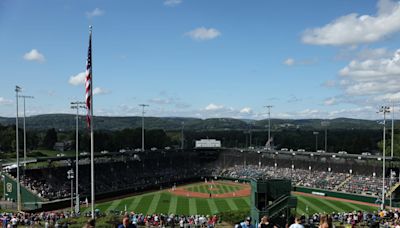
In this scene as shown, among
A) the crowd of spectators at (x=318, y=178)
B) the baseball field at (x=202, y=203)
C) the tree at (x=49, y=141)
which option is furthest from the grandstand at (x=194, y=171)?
the tree at (x=49, y=141)

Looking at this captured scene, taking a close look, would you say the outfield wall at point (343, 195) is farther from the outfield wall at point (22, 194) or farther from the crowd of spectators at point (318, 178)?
the outfield wall at point (22, 194)

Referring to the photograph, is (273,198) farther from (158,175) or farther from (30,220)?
(158,175)

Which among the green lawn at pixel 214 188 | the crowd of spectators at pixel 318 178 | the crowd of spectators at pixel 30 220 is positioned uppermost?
the crowd of spectators at pixel 30 220

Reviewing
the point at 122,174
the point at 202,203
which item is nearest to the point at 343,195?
the point at 202,203

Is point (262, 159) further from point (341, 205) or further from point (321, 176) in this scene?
point (341, 205)

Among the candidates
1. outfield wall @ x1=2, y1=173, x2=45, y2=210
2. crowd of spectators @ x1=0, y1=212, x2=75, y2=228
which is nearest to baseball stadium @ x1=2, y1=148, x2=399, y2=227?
outfield wall @ x1=2, y1=173, x2=45, y2=210

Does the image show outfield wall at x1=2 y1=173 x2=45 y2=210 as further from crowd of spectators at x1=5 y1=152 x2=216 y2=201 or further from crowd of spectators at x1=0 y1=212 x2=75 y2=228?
crowd of spectators at x1=0 y1=212 x2=75 y2=228
